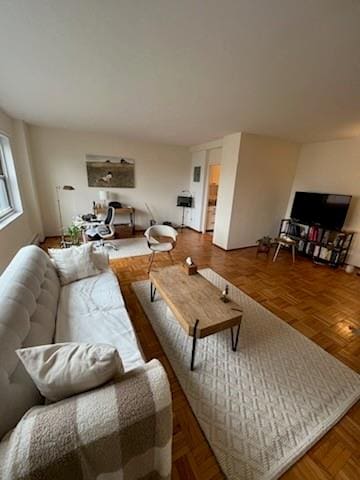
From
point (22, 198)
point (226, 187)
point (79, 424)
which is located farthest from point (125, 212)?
point (79, 424)

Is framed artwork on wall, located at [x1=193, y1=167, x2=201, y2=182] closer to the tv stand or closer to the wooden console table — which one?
the wooden console table

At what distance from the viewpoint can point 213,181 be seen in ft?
19.0

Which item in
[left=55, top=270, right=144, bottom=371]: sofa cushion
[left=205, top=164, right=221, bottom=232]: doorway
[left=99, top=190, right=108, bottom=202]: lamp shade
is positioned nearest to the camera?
[left=55, top=270, right=144, bottom=371]: sofa cushion

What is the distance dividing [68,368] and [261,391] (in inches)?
54.5

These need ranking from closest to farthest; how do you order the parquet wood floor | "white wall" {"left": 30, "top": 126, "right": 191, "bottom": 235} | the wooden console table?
the parquet wood floor → "white wall" {"left": 30, "top": 126, "right": 191, "bottom": 235} → the wooden console table

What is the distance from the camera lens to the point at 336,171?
3.92 m

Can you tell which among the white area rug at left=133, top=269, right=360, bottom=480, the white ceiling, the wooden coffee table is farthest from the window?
the white area rug at left=133, top=269, right=360, bottom=480

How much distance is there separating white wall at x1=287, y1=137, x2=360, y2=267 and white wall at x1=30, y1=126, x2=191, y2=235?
2.90 meters

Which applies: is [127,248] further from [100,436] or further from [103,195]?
[100,436]

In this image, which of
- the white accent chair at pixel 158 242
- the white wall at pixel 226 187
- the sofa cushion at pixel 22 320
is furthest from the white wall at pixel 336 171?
the sofa cushion at pixel 22 320

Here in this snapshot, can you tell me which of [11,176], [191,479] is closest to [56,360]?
[191,479]

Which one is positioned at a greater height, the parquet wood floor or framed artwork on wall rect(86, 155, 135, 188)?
framed artwork on wall rect(86, 155, 135, 188)

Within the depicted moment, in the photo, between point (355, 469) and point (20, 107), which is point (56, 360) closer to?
point (355, 469)

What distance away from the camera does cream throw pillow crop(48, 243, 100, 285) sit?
2012mm
